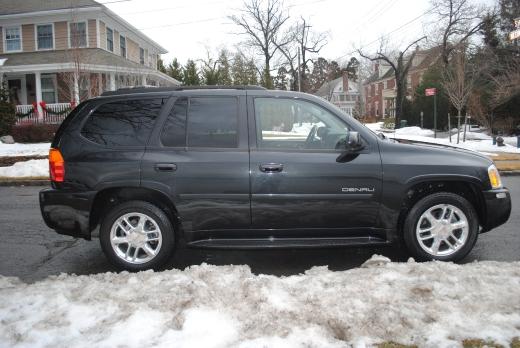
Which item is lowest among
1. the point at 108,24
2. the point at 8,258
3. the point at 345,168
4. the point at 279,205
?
the point at 8,258

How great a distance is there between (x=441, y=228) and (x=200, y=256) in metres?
2.67

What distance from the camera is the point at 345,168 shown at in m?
4.58

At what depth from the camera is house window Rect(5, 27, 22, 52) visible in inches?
1105

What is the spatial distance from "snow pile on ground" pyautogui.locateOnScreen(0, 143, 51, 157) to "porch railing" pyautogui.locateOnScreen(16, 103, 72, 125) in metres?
3.37

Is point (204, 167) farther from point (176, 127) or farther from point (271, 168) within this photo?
point (271, 168)

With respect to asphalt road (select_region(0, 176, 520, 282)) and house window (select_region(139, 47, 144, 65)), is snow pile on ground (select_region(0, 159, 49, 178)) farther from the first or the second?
house window (select_region(139, 47, 144, 65))

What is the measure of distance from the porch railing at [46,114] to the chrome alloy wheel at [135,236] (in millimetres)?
22176

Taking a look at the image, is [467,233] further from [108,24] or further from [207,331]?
[108,24]

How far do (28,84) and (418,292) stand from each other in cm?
2954

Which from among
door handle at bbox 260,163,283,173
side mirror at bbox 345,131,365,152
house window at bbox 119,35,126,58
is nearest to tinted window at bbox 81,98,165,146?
door handle at bbox 260,163,283,173

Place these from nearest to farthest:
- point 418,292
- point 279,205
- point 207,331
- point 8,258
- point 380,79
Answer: point 207,331, point 418,292, point 279,205, point 8,258, point 380,79

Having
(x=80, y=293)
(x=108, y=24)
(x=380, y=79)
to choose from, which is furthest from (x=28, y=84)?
(x=380, y=79)

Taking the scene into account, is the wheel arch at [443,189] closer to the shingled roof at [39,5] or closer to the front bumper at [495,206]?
the front bumper at [495,206]

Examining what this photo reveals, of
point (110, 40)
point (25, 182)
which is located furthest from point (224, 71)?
point (25, 182)
